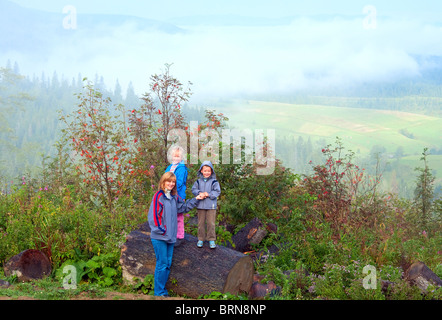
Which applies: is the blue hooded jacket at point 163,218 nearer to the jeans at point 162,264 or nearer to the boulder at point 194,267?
the jeans at point 162,264

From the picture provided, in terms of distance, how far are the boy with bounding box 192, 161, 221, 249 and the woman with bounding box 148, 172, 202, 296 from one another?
0.26 metres

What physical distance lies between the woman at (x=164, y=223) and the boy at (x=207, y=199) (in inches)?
10.3

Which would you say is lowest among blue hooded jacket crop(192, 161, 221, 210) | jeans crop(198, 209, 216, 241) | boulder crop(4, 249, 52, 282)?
boulder crop(4, 249, 52, 282)

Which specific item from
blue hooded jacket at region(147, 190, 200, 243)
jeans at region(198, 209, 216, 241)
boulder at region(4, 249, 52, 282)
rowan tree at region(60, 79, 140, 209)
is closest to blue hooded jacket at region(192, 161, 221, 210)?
jeans at region(198, 209, 216, 241)

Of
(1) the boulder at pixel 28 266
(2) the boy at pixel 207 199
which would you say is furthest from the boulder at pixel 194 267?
(1) the boulder at pixel 28 266

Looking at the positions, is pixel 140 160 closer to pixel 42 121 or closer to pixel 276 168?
pixel 276 168

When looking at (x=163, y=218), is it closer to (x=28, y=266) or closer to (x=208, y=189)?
(x=208, y=189)

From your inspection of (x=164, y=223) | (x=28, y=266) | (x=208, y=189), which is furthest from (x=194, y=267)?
(x=28, y=266)

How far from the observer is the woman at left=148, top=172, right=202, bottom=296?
6.48m

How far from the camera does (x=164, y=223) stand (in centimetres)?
650

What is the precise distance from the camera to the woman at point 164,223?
21.2ft

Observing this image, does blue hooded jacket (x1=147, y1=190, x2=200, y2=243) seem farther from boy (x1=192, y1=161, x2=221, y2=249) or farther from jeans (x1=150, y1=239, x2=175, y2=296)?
boy (x1=192, y1=161, x2=221, y2=249)

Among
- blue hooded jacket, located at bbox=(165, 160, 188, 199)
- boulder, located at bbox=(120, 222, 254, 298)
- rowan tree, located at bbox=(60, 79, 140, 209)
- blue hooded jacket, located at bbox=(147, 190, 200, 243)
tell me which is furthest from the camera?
rowan tree, located at bbox=(60, 79, 140, 209)
